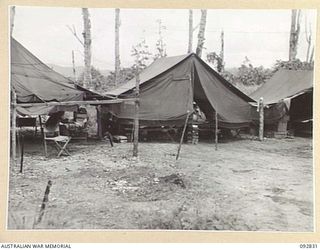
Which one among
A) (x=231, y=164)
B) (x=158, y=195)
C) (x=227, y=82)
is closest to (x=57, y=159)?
(x=158, y=195)

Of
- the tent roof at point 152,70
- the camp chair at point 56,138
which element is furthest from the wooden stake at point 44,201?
the tent roof at point 152,70

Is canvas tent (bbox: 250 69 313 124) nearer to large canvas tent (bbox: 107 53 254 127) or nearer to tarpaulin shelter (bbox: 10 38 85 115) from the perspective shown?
large canvas tent (bbox: 107 53 254 127)

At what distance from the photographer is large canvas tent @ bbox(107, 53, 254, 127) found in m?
3.77

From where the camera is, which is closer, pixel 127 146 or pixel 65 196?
pixel 65 196

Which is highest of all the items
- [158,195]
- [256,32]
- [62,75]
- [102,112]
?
[256,32]

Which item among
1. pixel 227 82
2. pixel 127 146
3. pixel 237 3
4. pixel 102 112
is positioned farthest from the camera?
pixel 102 112

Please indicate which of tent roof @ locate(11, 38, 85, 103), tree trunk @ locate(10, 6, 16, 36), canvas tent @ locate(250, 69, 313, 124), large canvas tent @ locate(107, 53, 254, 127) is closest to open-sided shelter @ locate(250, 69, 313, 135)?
canvas tent @ locate(250, 69, 313, 124)

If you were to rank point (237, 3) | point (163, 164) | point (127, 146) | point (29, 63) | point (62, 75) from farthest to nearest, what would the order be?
point (127, 146) → point (62, 75) → point (163, 164) → point (29, 63) → point (237, 3)

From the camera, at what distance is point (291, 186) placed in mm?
2053

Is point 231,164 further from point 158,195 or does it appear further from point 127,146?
point 127,146

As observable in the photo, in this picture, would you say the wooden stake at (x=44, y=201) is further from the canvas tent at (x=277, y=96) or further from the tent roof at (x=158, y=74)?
the canvas tent at (x=277, y=96)

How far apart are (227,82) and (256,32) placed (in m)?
1.59

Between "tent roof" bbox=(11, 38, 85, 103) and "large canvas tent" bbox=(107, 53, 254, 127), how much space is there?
0.53 m

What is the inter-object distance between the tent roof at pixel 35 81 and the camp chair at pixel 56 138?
0.26 meters
